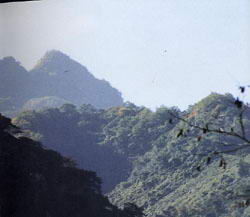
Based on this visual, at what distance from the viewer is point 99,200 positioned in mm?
8062

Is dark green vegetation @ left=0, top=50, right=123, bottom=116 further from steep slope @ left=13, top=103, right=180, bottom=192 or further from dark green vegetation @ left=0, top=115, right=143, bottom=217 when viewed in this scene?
dark green vegetation @ left=0, top=115, right=143, bottom=217

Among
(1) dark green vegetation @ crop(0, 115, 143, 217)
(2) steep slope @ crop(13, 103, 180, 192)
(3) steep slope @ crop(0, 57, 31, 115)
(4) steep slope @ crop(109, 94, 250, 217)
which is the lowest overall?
(1) dark green vegetation @ crop(0, 115, 143, 217)

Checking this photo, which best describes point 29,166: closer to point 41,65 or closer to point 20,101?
point 20,101

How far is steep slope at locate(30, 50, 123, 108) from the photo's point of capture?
22.0 m

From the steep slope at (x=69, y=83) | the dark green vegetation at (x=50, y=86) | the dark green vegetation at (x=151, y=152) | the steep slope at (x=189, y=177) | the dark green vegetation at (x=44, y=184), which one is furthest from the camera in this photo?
the steep slope at (x=69, y=83)

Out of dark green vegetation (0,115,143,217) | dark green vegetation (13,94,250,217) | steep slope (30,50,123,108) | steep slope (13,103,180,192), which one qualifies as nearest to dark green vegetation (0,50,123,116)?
steep slope (30,50,123,108)

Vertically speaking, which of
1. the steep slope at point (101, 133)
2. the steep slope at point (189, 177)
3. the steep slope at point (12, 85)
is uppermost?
the steep slope at point (12, 85)

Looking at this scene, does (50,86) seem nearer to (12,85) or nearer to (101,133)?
(12,85)

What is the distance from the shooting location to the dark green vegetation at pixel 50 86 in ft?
60.8

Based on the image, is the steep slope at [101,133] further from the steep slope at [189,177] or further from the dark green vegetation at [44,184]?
the dark green vegetation at [44,184]

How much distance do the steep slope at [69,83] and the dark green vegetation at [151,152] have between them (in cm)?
354

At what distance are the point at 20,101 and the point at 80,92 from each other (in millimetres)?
5143

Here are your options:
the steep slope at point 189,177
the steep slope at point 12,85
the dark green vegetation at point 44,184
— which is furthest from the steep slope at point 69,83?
the dark green vegetation at point 44,184

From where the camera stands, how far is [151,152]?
53.5 ft
